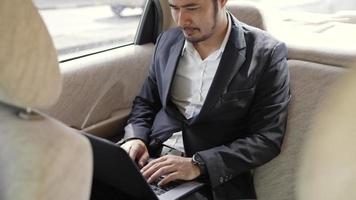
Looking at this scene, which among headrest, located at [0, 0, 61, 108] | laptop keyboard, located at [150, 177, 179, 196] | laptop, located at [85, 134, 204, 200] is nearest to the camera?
headrest, located at [0, 0, 61, 108]

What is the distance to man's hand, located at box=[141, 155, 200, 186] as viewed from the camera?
154 cm

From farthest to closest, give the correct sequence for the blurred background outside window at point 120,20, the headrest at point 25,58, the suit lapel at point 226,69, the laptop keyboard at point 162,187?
1. the blurred background outside window at point 120,20
2. the suit lapel at point 226,69
3. the laptop keyboard at point 162,187
4. the headrest at point 25,58

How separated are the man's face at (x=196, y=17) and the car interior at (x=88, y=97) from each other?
29 cm

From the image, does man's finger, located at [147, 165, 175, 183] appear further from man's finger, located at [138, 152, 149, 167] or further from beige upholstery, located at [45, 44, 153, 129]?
beige upholstery, located at [45, 44, 153, 129]

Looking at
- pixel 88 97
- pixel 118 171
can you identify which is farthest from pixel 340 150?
pixel 88 97

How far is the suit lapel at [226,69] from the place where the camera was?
5.43 ft

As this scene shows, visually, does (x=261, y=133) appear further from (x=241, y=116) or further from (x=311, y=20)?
(x=311, y=20)

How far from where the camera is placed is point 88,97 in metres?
1.92

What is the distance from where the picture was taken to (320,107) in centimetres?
167

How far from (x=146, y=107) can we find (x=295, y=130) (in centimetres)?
58

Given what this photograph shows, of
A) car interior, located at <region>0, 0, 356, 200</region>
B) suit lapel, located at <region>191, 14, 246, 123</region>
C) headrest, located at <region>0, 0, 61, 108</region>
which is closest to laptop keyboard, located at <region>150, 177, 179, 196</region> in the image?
suit lapel, located at <region>191, 14, 246, 123</region>

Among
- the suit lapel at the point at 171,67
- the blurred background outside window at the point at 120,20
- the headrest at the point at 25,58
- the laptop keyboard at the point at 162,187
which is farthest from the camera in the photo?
the blurred background outside window at the point at 120,20

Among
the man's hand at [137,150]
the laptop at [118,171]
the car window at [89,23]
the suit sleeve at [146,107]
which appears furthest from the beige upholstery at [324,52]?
the laptop at [118,171]

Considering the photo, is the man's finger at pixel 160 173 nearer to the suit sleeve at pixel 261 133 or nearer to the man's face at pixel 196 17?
the suit sleeve at pixel 261 133
